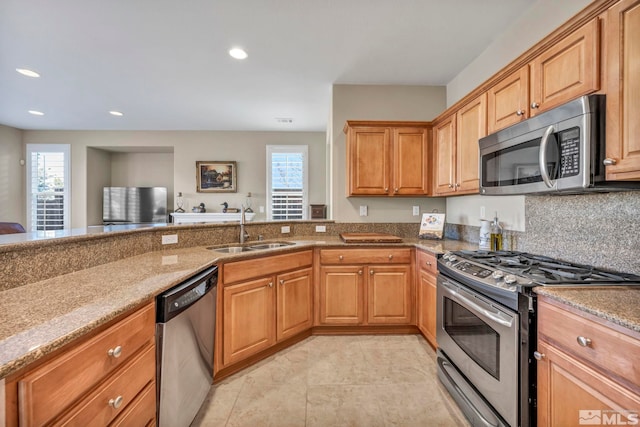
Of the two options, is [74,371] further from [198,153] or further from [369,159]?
[198,153]

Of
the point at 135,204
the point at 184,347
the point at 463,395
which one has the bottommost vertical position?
the point at 463,395

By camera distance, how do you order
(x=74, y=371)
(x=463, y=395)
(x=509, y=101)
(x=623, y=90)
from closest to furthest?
(x=74, y=371)
(x=623, y=90)
(x=463, y=395)
(x=509, y=101)

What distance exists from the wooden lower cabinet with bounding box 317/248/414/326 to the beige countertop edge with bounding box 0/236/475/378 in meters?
1.21

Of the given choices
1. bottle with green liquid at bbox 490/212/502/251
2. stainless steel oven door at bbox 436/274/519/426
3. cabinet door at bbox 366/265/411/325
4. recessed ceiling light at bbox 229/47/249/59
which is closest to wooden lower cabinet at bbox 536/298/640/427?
stainless steel oven door at bbox 436/274/519/426

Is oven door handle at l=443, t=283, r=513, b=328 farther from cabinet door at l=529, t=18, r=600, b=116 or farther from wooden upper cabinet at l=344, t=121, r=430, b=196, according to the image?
wooden upper cabinet at l=344, t=121, r=430, b=196

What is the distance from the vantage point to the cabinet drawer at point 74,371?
2.32 ft

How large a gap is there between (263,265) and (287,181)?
370cm

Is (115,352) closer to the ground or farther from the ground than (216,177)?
closer to the ground

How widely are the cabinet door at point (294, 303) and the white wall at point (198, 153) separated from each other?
3279 millimetres

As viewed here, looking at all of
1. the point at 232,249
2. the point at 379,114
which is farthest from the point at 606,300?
the point at 379,114

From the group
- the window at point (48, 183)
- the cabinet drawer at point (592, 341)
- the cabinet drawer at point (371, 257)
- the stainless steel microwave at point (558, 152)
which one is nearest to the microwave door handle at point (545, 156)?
the stainless steel microwave at point (558, 152)

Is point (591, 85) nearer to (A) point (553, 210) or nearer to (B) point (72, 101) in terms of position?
(A) point (553, 210)

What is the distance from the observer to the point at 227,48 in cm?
261

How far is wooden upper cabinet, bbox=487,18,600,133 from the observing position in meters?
1.27
